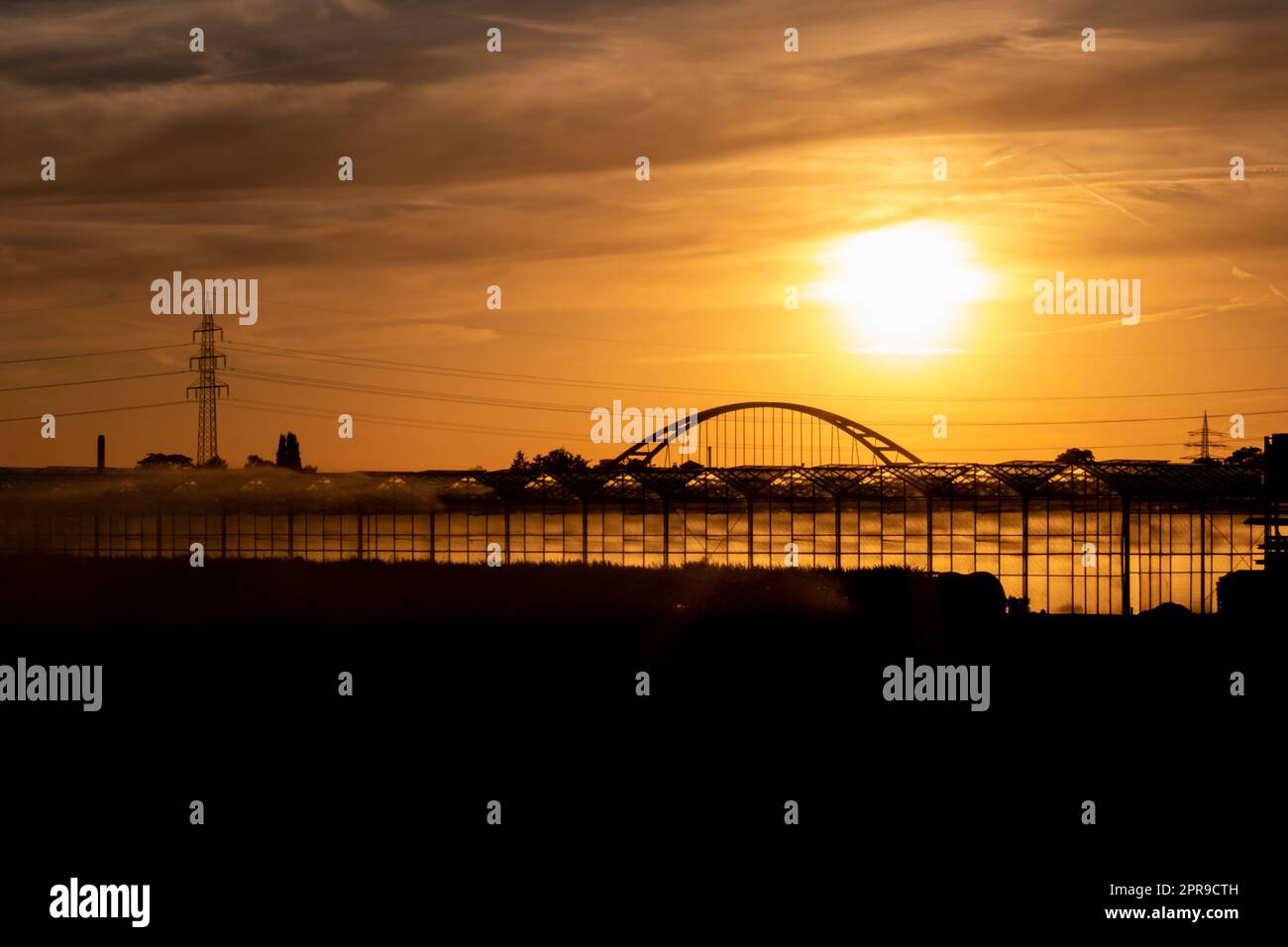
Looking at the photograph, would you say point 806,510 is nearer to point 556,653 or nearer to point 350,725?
point 556,653

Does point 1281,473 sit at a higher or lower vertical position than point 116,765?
higher

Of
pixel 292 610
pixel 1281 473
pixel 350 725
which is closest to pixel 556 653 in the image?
pixel 350 725

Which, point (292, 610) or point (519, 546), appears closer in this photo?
point (292, 610)
